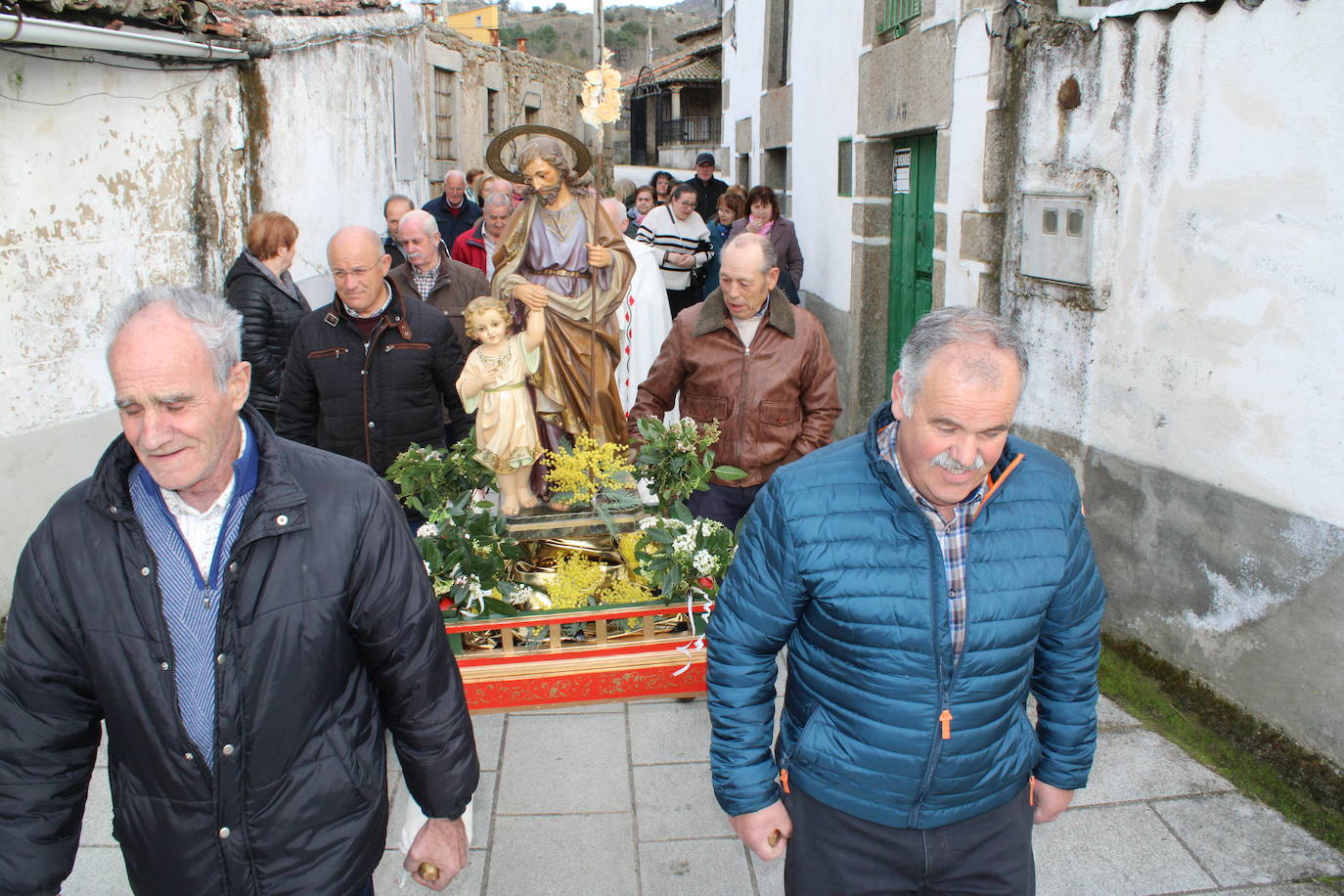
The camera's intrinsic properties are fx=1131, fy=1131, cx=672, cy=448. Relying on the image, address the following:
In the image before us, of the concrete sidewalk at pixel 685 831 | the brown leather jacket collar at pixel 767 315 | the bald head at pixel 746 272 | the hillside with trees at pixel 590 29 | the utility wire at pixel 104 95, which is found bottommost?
the concrete sidewalk at pixel 685 831

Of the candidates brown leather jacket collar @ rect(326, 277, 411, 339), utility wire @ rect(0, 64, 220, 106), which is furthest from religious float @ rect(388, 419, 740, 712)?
utility wire @ rect(0, 64, 220, 106)

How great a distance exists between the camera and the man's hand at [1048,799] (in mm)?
2564

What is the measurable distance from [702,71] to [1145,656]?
2787 centimetres

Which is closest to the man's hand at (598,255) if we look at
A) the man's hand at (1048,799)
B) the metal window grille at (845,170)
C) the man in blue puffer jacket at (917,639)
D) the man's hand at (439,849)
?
the man in blue puffer jacket at (917,639)

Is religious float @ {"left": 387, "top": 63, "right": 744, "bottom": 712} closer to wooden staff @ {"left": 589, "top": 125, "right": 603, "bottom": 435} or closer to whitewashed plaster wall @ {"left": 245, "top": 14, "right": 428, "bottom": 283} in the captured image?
wooden staff @ {"left": 589, "top": 125, "right": 603, "bottom": 435}

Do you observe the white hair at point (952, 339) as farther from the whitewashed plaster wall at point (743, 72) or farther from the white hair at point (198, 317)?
the whitewashed plaster wall at point (743, 72)

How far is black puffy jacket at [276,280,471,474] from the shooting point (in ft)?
15.2

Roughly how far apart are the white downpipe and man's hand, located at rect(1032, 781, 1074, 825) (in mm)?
5194

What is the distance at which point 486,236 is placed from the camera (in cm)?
803

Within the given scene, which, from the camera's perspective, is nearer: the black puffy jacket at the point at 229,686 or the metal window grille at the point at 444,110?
the black puffy jacket at the point at 229,686

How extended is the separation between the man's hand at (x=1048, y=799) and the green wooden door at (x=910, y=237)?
5.32 meters

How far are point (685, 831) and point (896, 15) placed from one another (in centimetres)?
609

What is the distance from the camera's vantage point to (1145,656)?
15.9 ft

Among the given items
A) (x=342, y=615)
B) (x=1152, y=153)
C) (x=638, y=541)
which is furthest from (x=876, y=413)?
(x=1152, y=153)
